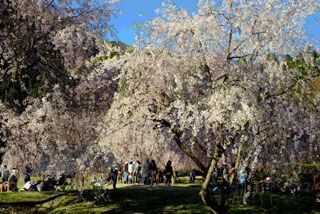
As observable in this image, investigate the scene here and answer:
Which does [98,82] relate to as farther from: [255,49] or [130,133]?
[255,49]

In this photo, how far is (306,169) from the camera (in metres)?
29.2

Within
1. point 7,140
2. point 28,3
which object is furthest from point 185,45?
point 7,140

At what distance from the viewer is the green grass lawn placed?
16.0 metres

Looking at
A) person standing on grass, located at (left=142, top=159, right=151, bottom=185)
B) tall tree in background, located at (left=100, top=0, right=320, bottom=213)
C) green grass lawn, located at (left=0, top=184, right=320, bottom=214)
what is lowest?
green grass lawn, located at (left=0, top=184, right=320, bottom=214)

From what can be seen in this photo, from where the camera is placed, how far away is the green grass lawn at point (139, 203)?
15953 millimetres

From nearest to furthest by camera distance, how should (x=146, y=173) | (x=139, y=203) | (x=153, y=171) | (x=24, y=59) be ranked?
(x=24, y=59) < (x=139, y=203) < (x=146, y=173) < (x=153, y=171)

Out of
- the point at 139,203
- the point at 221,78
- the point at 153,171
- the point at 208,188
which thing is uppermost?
the point at 221,78

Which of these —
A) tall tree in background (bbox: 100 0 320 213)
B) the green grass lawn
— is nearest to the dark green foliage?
tall tree in background (bbox: 100 0 320 213)

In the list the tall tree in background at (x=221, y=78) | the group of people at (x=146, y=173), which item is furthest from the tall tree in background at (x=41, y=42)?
the group of people at (x=146, y=173)

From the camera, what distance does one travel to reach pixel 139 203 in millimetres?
16891

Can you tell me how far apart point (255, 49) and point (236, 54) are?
681 mm

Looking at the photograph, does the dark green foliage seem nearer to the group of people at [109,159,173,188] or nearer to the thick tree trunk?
the thick tree trunk

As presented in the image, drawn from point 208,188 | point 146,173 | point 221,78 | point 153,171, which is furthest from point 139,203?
point 153,171

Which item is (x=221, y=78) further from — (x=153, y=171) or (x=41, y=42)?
(x=153, y=171)
